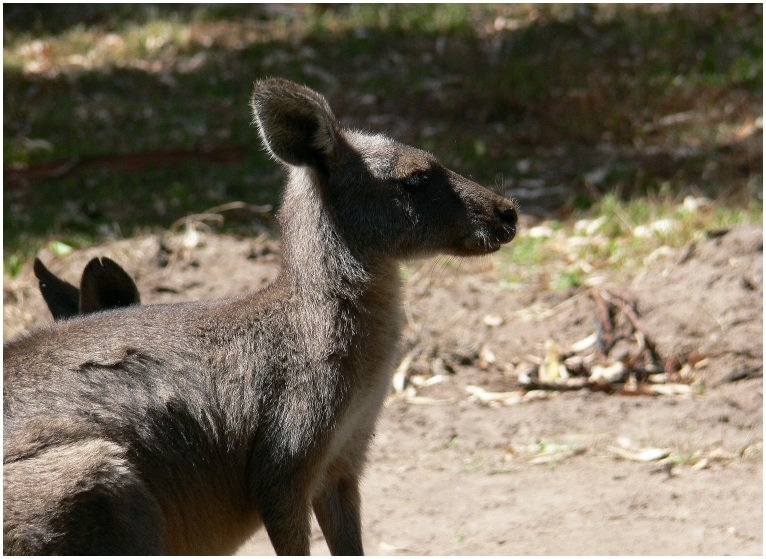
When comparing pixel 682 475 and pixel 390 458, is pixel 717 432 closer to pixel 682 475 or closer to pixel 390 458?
pixel 682 475

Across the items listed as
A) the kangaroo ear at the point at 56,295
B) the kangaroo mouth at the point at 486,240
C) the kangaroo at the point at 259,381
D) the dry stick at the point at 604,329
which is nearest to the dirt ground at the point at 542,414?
the dry stick at the point at 604,329

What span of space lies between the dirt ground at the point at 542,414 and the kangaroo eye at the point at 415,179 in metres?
0.86

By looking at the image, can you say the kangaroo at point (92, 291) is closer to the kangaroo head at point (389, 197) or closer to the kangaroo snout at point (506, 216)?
the kangaroo head at point (389, 197)

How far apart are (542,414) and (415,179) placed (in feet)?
7.51

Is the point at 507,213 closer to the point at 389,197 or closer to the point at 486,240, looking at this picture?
the point at 486,240

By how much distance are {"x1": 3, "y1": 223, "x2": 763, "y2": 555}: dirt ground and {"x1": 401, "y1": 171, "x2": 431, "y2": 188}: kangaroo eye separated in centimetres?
86

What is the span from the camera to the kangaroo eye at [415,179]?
15.5ft

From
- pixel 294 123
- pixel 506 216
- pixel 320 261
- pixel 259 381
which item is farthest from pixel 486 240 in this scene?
pixel 259 381

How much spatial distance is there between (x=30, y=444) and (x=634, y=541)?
2707 millimetres

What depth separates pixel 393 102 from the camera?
12508 millimetres

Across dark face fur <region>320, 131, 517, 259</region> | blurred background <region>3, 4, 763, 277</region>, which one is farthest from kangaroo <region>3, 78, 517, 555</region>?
blurred background <region>3, 4, 763, 277</region>

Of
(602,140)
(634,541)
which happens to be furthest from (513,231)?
(602,140)

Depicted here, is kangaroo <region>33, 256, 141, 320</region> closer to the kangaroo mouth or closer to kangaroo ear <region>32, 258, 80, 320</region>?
kangaroo ear <region>32, 258, 80, 320</region>

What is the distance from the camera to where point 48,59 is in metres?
14.3
